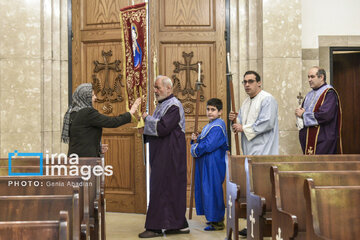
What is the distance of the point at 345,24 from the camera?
6.82m

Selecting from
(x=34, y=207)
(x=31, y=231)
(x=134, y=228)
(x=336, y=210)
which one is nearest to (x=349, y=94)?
(x=134, y=228)

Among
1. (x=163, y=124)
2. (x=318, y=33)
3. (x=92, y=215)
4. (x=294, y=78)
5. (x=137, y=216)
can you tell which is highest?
(x=318, y=33)

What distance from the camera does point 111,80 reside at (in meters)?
6.76

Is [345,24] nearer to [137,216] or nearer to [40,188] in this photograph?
[137,216]

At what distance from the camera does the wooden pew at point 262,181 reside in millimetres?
3590

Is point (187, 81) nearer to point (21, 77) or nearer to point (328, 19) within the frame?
point (328, 19)

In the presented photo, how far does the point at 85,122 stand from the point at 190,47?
8.66 feet

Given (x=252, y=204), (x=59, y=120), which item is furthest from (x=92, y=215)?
(x=59, y=120)

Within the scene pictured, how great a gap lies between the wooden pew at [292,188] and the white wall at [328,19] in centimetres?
408

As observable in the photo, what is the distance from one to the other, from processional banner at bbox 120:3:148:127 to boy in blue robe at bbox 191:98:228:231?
2.70ft

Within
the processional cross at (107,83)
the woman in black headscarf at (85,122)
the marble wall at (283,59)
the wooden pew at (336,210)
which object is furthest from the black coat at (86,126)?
the wooden pew at (336,210)

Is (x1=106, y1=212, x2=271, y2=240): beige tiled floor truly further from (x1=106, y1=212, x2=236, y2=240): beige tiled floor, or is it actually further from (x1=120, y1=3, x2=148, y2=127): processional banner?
(x1=120, y1=3, x2=148, y2=127): processional banner

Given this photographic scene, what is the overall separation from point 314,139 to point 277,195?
269 centimetres

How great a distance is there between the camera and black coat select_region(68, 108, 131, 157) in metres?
4.68
